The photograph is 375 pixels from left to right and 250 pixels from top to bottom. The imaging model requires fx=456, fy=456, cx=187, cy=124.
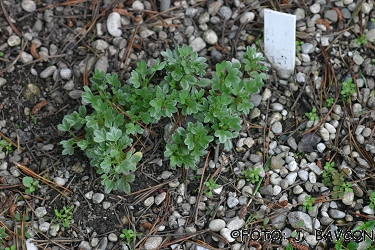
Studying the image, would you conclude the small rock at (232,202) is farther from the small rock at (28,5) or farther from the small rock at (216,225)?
the small rock at (28,5)

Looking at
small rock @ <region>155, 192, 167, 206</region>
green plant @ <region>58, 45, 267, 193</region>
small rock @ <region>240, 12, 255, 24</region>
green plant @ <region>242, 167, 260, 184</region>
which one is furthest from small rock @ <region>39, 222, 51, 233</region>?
small rock @ <region>240, 12, 255, 24</region>

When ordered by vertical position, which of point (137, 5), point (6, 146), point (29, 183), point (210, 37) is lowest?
point (29, 183)

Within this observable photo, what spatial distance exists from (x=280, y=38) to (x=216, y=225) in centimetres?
121

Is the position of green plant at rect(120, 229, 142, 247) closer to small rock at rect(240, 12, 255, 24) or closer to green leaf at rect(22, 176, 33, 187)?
green leaf at rect(22, 176, 33, 187)

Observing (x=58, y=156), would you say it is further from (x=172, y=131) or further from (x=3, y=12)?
(x=3, y=12)

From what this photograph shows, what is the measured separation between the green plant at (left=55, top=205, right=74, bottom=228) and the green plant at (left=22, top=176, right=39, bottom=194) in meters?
0.20

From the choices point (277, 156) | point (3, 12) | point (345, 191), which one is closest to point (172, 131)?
point (277, 156)

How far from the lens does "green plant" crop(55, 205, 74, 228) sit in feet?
8.16

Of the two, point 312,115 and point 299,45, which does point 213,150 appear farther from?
point 299,45

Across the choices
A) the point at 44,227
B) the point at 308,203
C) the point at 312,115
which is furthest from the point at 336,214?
the point at 44,227

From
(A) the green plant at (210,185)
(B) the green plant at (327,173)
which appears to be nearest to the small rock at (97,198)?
(A) the green plant at (210,185)

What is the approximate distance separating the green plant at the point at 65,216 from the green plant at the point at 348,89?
1.75 meters

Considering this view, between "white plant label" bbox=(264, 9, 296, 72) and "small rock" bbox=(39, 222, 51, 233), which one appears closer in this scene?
"small rock" bbox=(39, 222, 51, 233)

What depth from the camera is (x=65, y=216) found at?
2504 mm
